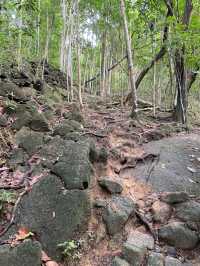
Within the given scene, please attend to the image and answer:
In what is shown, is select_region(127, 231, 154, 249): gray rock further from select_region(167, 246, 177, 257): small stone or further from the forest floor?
select_region(167, 246, 177, 257): small stone

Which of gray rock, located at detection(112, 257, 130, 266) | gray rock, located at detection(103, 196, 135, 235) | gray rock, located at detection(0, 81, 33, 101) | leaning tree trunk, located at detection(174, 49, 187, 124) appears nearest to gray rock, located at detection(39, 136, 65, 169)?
gray rock, located at detection(103, 196, 135, 235)

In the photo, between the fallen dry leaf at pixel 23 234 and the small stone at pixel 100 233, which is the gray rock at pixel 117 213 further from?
the fallen dry leaf at pixel 23 234

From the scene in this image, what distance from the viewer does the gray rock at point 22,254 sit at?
3348 mm

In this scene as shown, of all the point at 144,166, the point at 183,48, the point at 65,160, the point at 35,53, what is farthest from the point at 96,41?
the point at 65,160

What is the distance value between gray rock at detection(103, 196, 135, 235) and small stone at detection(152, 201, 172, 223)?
0.40m

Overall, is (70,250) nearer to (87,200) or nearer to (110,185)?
(87,200)

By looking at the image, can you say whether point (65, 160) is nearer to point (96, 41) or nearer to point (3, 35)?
point (3, 35)

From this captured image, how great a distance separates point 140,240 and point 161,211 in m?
0.78

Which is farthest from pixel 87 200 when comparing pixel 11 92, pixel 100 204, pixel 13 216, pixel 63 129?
pixel 11 92

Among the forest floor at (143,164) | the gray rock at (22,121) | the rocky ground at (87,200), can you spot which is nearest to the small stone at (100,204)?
the rocky ground at (87,200)

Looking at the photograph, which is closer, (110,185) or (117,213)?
(117,213)

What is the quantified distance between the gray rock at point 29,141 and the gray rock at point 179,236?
2521mm

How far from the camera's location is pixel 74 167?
4492 millimetres

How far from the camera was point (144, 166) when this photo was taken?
6.35 m
